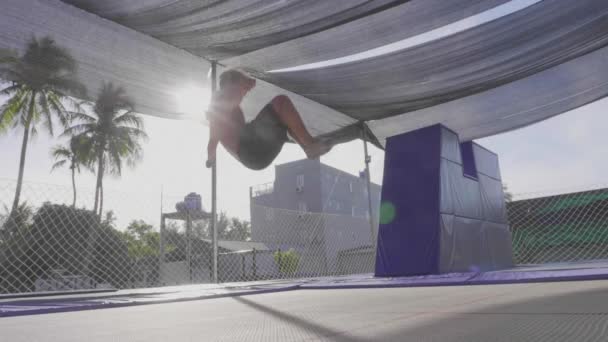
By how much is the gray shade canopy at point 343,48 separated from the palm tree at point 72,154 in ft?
26.2

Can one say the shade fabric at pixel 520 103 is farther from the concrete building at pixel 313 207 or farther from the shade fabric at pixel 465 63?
the concrete building at pixel 313 207

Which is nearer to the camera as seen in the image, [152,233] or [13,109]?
[152,233]

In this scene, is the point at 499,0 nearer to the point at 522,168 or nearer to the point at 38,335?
the point at 38,335

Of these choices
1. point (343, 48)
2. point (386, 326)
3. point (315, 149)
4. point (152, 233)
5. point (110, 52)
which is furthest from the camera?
point (152, 233)

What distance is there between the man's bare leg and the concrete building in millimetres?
10855

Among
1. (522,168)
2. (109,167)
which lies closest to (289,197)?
(109,167)

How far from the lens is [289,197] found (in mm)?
17719

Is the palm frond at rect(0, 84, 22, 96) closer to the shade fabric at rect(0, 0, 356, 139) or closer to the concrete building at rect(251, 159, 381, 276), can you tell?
the shade fabric at rect(0, 0, 356, 139)

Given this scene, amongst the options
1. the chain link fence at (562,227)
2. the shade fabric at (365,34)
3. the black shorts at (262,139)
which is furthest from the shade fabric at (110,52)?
the chain link fence at (562,227)

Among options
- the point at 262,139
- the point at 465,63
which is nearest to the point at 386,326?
the point at 262,139

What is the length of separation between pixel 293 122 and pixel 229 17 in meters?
1.26

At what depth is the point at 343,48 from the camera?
157 inches

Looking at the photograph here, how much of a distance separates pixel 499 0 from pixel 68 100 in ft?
35.4

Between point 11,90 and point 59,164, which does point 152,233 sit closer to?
point 11,90
